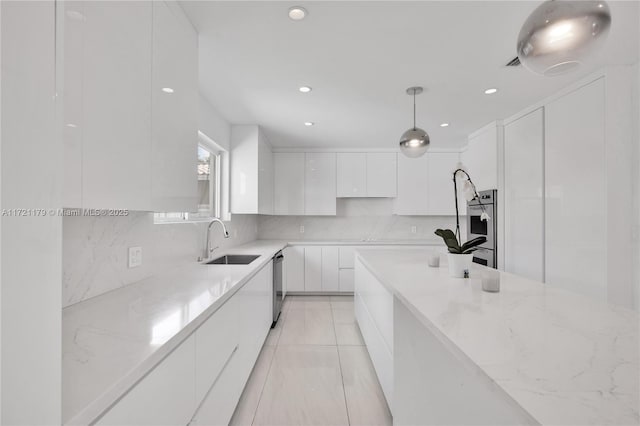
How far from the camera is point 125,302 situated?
1295mm

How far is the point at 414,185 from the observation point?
15.6 feet

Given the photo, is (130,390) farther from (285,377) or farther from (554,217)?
(554,217)

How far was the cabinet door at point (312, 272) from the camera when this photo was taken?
14.6 feet

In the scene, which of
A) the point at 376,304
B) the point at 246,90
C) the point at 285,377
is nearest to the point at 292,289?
the point at 285,377

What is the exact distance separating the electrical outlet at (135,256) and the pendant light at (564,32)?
6.64 ft

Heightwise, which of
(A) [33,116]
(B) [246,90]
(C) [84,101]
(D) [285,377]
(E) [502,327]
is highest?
(B) [246,90]

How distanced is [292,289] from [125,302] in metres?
3.27

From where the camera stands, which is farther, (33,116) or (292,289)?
(292,289)

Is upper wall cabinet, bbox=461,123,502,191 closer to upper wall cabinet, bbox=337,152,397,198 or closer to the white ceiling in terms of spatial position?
the white ceiling

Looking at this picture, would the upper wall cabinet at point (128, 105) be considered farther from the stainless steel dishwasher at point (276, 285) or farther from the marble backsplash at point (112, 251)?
the stainless steel dishwasher at point (276, 285)

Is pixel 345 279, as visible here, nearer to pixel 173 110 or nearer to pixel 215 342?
pixel 215 342

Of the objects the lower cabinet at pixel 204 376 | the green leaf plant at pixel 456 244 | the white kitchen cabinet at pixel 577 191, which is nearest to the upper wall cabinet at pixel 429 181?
the white kitchen cabinet at pixel 577 191

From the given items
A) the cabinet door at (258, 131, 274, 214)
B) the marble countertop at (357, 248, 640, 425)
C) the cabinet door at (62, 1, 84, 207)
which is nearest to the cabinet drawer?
the cabinet door at (62, 1, 84, 207)

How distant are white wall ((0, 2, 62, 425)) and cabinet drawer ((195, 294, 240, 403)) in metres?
0.70
